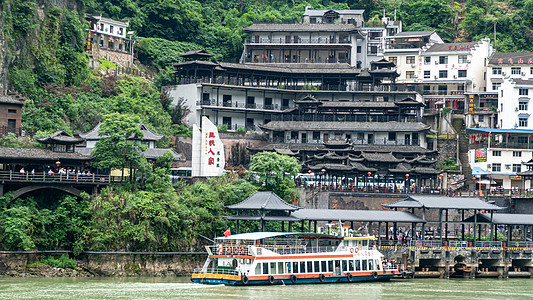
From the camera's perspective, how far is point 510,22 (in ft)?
393

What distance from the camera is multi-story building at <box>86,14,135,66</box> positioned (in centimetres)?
10356

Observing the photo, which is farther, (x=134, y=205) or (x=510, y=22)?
(x=510, y=22)

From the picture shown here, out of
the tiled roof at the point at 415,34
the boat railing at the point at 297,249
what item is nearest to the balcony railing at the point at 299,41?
the tiled roof at the point at 415,34

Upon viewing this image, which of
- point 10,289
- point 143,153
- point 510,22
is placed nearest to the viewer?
point 10,289

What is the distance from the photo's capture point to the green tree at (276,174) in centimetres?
7681

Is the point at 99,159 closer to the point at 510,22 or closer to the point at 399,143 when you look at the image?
the point at 399,143

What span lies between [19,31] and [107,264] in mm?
26203

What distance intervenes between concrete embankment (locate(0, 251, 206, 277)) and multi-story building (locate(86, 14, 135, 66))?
40.4 meters

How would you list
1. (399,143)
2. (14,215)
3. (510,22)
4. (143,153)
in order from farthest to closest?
(510,22)
(399,143)
(143,153)
(14,215)

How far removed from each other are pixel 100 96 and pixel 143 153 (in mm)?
17869

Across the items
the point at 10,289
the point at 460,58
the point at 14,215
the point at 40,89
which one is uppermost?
the point at 460,58

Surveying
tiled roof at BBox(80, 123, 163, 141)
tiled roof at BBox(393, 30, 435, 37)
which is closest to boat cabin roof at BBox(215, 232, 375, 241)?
tiled roof at BBox(80, 123, 163, 141)

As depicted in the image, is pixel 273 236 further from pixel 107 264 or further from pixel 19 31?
pixel 19 31

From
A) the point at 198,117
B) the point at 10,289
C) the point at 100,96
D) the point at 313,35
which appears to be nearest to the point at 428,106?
the point at 313,35
